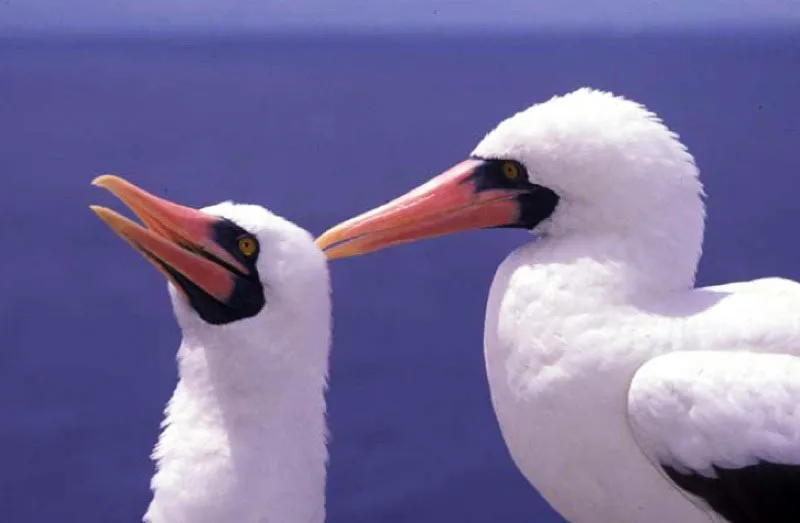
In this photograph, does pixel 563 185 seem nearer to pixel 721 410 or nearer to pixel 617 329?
pixel 617 329

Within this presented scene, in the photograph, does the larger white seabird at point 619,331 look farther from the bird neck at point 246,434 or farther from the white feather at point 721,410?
the bird neck at point 246,434

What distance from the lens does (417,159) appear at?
3941 millimetres

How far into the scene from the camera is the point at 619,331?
2113mm

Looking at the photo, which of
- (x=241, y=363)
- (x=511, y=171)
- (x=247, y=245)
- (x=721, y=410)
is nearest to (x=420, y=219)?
(x=511, y=171)

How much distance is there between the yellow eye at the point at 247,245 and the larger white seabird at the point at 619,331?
6.9 inches

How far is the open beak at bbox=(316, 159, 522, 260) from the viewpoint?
7.79 ft

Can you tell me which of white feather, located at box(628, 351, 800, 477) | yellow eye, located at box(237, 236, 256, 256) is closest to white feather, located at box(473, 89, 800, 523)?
white feather, located at box(628, 351, 800, 477)

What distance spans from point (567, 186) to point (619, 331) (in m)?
0.30

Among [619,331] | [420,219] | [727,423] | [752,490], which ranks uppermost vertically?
[420,219]

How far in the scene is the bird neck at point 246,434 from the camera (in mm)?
2238

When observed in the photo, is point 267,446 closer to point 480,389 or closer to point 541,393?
point 541,393

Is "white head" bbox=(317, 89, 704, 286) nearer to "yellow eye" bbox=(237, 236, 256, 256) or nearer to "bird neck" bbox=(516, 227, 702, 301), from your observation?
"bird neck" bbox=(516, 227, 702, 301)

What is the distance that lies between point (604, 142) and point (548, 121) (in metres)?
0.11

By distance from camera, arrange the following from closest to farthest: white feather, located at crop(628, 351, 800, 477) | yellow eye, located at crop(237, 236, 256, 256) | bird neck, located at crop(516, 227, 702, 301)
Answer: white feather, located at crop(628, 351, 800, 477)
bird neck, located at crop(516, 227, 702, 301)
yellow eye, located at crop(237, 236, 256, 256)
